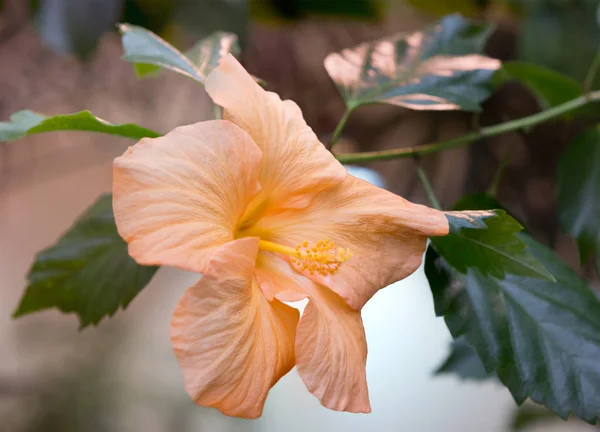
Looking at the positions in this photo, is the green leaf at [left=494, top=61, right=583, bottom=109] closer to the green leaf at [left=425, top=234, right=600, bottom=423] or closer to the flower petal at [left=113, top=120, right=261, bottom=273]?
the green leaf at [left=425, top=234, right=600, bottom=423]

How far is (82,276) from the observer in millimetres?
624

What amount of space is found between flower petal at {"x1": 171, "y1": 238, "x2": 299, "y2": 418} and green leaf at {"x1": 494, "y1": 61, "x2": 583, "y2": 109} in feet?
1.93

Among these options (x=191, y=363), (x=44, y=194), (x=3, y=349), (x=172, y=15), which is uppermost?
(x=191, y=363)

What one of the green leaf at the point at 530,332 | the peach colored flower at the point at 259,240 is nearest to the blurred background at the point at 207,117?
the green leaf at the point at 530,332

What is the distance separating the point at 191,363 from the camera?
0.33m

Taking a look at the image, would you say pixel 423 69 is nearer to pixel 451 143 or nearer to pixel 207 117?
pixel 451 143

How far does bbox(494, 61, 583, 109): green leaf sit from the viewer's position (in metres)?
0.78

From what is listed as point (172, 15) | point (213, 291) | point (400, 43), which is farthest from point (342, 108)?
point (213, 291)

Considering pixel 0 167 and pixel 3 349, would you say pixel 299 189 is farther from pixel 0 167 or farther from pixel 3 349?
pixel 3 349

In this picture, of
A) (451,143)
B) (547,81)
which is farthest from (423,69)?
(547,81)

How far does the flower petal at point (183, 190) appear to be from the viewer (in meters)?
0.34

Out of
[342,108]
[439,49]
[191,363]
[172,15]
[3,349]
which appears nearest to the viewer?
[191,363]

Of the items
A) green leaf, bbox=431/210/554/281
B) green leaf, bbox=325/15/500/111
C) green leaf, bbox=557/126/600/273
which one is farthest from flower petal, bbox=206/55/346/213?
green leaf, bbox=557/126/600/273

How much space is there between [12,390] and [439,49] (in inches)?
57.7
